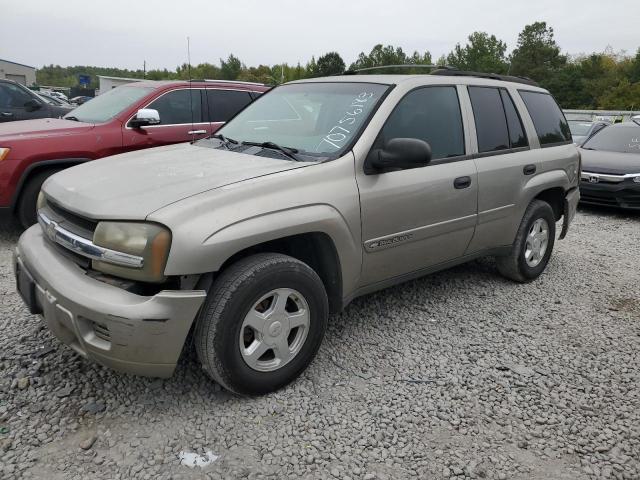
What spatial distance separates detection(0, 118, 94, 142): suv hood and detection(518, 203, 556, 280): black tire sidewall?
4.40 metres

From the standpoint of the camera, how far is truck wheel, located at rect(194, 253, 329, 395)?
2.44 m

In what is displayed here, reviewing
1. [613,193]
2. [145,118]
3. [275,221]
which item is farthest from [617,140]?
[275,221]

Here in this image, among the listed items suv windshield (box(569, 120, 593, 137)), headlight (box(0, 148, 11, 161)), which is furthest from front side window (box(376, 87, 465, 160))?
suv windshield (box(569, 120, 593, 137))

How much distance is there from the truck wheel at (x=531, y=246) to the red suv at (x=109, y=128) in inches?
118

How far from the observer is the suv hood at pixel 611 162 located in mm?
7750

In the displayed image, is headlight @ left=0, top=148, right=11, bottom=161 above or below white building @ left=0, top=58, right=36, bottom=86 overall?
below

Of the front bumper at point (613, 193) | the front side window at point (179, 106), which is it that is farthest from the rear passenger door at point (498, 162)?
the front bumper at point (613, 193)

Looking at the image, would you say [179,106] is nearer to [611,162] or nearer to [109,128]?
[109,128]

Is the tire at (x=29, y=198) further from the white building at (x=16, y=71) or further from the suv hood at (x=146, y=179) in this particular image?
the white building at (x=16, y=71)

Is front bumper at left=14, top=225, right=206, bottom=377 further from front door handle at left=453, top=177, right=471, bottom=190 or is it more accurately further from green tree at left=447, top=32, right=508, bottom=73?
green tree at left=447, top=32, right=508, bottom=73

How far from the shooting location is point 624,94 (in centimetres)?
4669

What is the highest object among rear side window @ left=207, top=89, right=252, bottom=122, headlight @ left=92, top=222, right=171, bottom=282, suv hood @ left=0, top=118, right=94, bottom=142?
rear side window @ left=207, top=89, right=252, bottom=122

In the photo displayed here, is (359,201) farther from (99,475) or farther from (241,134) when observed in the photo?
(99,475)

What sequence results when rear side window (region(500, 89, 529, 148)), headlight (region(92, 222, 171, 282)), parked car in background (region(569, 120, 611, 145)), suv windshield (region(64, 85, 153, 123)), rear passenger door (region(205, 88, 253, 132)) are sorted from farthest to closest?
1. parked car in background (region(569, 120, 611, 145))
2. rear passenger door (region(205, 88, 253, 132))
3. suv windshield (region(64, 85, 153, 123))
4. rear side window (region(500, 89, 529, 148))
5. headlight (region(92, 222, 171, 282))
